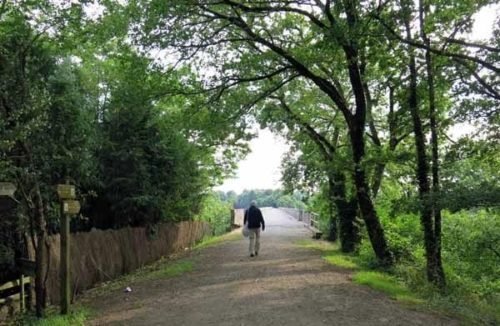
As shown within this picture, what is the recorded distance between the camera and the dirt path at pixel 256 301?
881 centimetres

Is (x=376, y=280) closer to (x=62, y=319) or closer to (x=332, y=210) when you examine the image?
(x=62, y=319)

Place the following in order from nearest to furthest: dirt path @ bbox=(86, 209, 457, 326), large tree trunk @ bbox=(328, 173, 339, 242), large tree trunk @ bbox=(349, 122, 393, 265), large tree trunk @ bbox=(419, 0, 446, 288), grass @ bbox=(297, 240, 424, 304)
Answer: dirt path @ bbox=(86, 209, 457, 326)
grass @ bbox=(297, 240, 424, 304)
large tree trunk @ bbox=(419, 0, 446, 288)
large tree trunk @ bbox=(349, 122, 393, 265)
large tree trunk @ bbox=(328, 173, 339, 242)

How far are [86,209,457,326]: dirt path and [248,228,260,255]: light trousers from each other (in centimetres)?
330

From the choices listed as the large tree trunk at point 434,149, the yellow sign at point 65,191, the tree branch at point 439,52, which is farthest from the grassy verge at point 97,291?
the tree branch at point 439,52

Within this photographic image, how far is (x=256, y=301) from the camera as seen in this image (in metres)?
10.2

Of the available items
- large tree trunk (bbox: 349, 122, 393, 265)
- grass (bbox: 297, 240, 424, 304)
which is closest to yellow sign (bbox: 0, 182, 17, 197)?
grass (bbox: 297, 240, 424, 304)

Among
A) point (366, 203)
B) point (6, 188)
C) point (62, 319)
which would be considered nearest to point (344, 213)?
point (366, 203)

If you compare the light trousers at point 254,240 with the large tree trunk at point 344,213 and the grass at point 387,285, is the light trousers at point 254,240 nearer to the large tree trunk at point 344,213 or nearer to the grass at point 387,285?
the large tree trunk at point 344,213

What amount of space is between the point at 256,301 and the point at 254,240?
9.85 metres

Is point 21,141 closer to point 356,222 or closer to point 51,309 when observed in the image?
point 51,309

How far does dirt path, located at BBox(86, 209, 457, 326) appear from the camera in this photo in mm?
8812

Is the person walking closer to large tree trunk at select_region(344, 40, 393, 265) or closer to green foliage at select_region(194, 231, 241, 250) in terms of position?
large tree trunk at select_region(344, 40, 393, 265)

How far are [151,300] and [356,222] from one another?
12858 mm

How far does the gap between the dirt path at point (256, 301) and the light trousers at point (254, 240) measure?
3.30m
